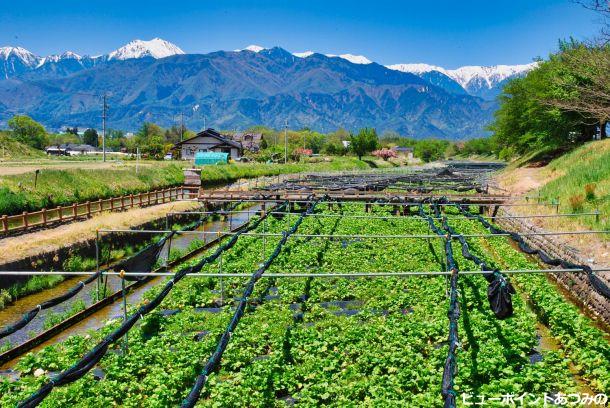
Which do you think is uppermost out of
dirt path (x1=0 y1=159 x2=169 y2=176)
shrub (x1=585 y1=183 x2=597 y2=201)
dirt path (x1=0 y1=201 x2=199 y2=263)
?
dirt path (x1=0 y1=159 x2=169 y2=176)

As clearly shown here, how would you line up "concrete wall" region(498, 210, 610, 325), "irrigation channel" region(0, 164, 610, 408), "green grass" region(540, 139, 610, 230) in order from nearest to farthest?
"irrigation channel" region(0, 164, 610, 408) → "concrete wall" region(498, 210, 610, 325) → "green grass" region(540, 139, 610, 230)

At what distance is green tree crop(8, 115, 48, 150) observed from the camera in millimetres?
115250

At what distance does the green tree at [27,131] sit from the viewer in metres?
115

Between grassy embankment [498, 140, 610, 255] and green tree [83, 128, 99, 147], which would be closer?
grassy embankment [498, 140, 610, 255]

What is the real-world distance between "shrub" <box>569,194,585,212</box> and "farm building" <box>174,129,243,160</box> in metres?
70.8

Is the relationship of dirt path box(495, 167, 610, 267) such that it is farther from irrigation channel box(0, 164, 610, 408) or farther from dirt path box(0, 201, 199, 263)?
dirt path box(0, 201, 199, 263)

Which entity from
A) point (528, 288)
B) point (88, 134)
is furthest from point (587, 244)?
point (88, 134)

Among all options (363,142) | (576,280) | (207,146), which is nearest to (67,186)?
(576,280)

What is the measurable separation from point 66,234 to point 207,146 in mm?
69035

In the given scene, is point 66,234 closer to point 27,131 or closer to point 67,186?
point 67,186

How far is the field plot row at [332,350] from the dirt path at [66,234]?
6721 mm

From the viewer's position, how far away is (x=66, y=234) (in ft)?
72.5

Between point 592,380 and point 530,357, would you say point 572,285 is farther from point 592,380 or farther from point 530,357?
point 592,380

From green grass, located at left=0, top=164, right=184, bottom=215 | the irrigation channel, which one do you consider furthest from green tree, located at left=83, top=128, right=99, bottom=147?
the irrigation channel
